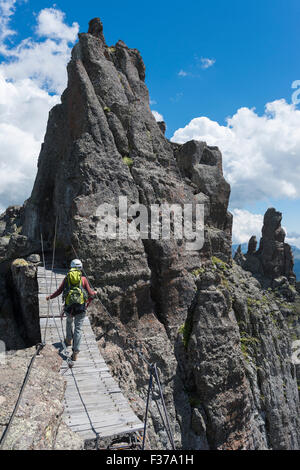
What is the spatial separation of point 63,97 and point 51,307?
62.2 feet

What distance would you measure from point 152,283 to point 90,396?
10048mm

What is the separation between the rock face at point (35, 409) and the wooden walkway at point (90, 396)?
504 millimetres

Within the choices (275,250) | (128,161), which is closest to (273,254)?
(275,250)

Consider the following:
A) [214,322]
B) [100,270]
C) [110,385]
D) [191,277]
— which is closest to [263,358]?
[214,322]

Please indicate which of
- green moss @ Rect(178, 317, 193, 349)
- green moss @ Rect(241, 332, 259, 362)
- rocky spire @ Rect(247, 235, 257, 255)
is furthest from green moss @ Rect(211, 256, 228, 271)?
rocky spire @ Rect(247, 235, 257, 255)

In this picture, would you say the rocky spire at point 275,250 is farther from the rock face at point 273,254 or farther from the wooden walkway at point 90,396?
the wooden walkway at point 90,396

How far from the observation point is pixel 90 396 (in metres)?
9.78

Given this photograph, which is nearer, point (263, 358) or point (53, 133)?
point (263, 358)

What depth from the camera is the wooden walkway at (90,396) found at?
8.53 m

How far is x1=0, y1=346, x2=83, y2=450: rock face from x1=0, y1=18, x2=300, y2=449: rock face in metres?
5.94

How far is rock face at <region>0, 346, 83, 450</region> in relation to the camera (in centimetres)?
656

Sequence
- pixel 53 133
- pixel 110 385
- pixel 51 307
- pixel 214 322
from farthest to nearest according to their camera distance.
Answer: pixel 53 133, pixel 214 322, pixel 51 307, pixel 110 385
